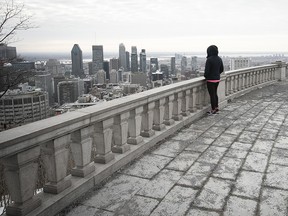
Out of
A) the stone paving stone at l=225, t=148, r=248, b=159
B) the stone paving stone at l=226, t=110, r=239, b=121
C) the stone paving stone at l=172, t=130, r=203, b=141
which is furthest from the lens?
the stone paving stone at l=226, t=110, r=239, b=121

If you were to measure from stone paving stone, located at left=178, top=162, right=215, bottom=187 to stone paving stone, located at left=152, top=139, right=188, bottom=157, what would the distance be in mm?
597

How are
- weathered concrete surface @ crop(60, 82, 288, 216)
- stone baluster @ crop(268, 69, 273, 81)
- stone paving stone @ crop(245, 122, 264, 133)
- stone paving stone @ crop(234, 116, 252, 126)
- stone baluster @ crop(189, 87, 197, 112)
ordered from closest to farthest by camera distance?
weathered concrete surface @ crop(60, 82, 288, 216)
stone paving stone @ crop(245, 122, 264, 133)
stone paving stone @ crop(234, 116, 252, 126)
stone baluster @ crop(189, 87, 197, 112)
stone baluster @ crop(268, 69, 273, 81)

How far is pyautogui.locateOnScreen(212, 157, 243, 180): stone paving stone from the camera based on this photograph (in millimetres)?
4094

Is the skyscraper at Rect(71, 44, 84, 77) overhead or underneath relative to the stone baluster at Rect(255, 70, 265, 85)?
overhead

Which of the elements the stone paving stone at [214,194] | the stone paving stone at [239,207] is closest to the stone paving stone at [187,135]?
the stone paving stone at [214,194]

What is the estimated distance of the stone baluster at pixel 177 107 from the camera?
260 inches

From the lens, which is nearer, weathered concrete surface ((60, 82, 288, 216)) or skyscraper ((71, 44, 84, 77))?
weathered concrete surface ((60, 82, 288, 216))

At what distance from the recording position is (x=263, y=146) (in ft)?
17.6

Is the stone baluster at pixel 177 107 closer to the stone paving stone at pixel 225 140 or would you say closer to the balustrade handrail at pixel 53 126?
the stone paving stone at pixel 225 140

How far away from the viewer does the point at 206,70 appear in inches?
315

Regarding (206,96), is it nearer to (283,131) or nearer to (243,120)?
(243,120)

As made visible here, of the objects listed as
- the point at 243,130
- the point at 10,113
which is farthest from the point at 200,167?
the point at 10,113

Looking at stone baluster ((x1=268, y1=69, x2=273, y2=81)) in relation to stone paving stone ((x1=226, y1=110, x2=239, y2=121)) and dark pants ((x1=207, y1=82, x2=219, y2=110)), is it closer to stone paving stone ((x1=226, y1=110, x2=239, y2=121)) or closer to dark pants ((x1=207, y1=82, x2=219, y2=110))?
stone paving stone ((x1=226, y1=110, x2=239, y2=121))

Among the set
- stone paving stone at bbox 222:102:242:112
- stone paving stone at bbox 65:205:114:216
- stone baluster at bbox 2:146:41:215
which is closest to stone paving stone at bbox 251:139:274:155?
stone paving stone at bbox 65:205:114:216
